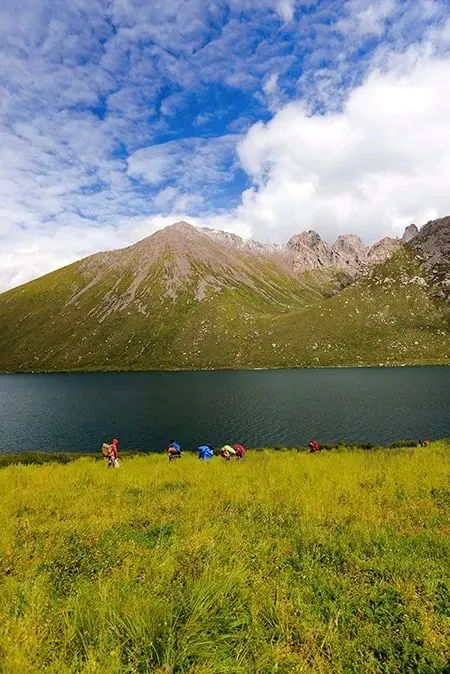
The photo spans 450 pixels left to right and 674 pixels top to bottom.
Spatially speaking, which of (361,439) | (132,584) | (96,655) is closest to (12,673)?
(96,655)

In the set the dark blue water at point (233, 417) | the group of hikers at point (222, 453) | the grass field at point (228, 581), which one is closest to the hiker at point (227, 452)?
the group of hikers at point (222, 453)

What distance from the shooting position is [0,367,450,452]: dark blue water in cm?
5866

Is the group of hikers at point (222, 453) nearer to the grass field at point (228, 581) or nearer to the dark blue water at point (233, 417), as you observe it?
the grass field at point (228, 581)

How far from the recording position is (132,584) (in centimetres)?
826

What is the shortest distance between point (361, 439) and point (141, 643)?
53706 mm

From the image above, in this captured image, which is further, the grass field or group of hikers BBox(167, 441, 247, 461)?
group of hikers BBox(167, 441, 247, 461)

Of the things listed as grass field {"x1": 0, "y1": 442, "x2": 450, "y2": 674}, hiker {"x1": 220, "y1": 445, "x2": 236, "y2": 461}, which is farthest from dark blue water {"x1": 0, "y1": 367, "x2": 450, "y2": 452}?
grass field {"x1": 0, "y1": 442, "x2": 450, "y2": 674}

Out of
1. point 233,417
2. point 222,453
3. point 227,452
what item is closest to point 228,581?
point 227,452

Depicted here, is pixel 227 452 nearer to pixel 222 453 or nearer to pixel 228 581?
pixel 222 453

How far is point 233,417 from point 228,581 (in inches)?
2647

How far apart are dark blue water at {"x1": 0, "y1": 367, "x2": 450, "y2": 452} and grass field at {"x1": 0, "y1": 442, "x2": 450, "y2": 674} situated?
4021cm

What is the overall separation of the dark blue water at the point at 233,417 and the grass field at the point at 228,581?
4021 cm

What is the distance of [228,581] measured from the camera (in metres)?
7.90

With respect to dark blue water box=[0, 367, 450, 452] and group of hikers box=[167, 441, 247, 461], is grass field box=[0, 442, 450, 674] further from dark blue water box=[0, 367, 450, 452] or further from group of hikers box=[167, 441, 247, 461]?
dark blue water box=[0, 367, 450, 452]
